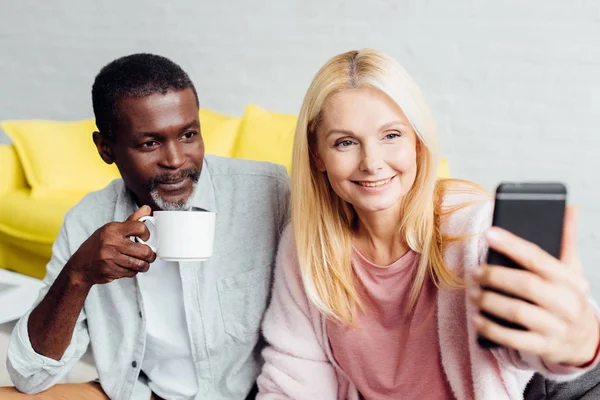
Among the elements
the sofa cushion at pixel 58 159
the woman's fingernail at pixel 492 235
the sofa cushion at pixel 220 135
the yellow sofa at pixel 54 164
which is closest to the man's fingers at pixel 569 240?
the woman's fingernail at pixel 492 235

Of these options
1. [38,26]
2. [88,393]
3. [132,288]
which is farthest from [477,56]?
[38,26]

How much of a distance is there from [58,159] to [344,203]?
1988 mm

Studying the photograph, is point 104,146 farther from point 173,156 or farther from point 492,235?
point 492,235

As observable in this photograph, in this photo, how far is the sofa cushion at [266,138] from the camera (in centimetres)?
249

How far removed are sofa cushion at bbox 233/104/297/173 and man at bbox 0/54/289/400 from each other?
3.19 feet

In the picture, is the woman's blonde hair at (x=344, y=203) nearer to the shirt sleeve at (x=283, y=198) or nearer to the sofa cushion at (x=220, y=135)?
the shirt sleeve at (x=283, y=198)

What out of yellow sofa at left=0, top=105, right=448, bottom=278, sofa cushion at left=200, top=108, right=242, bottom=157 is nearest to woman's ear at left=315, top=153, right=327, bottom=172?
yellow sofa at left=0, top=105, right=448, bottom=278

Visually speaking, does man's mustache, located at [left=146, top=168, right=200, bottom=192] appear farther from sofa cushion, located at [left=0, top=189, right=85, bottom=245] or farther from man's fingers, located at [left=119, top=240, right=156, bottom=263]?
sofa cushion, located at [left=0, top=189, right=85, bottom=245]

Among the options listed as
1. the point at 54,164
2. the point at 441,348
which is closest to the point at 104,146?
the point at 441,348

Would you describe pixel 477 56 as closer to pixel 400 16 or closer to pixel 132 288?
pixel 400 16

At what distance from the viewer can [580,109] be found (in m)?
2.51

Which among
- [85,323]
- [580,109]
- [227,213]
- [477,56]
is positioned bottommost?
[85,323]

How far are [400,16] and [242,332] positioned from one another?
5.84 ft

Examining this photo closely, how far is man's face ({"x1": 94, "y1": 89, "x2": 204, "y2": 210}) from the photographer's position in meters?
1.35
